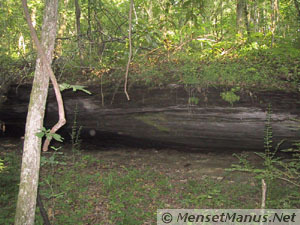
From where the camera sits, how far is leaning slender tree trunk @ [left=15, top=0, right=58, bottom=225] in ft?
8.63

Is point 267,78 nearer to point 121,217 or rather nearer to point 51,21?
point 121,217

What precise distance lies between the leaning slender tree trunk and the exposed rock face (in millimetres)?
3072

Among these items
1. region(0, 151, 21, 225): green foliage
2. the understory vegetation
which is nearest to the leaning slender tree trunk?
the understory vegetation

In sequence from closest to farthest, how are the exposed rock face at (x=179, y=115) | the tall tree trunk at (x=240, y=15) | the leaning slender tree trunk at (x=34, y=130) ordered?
the leaning slender tree trunk at (x=34, y=130) → the exposed rock face at (x=179, y=115) → the tall tree trunk at (x=240, y=15)

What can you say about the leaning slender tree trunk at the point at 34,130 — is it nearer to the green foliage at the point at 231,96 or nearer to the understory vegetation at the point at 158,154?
the understory vegetation at the point at 158,154

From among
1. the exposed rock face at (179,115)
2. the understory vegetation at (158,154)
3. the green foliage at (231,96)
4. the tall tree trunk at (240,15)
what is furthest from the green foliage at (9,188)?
the tall tree trunk at (240,15)

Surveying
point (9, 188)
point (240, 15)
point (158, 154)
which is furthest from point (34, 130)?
point (240, 15)

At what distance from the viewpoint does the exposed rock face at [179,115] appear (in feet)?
15.9

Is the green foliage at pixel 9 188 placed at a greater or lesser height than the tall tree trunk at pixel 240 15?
lesser

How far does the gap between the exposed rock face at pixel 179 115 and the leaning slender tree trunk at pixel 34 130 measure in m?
3.07

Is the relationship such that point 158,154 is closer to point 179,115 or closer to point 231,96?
point 179,115

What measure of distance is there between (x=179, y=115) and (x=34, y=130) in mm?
3416

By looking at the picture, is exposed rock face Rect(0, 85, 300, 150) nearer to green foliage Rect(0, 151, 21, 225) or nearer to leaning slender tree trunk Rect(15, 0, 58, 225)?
green foliage Rect(0, 151, 21, 225)

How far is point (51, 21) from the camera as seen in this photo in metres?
2.71
